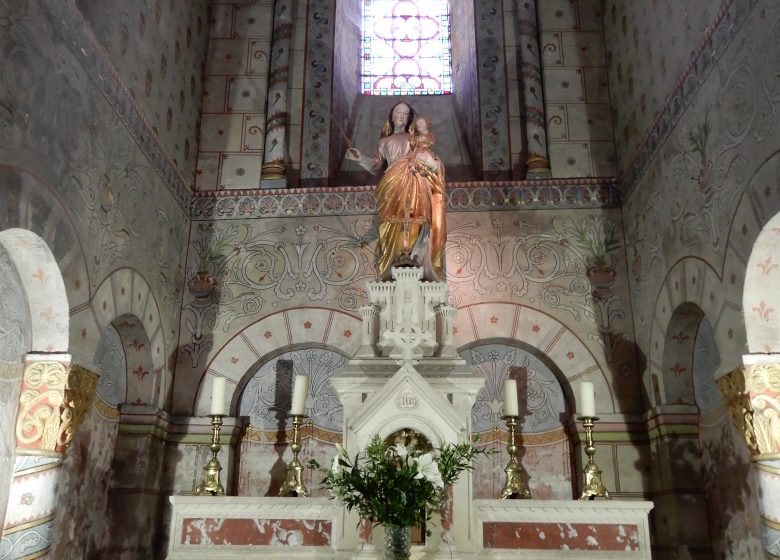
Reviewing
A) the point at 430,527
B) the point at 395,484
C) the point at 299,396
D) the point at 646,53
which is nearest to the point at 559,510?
the point at 430,527

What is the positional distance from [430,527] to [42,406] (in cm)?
327

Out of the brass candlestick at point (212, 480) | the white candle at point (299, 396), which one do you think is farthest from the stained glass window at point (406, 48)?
the brass candlestick at point (212, 480)

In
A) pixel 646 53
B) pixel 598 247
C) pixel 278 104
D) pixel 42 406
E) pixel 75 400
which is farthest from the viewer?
pixel 278 104

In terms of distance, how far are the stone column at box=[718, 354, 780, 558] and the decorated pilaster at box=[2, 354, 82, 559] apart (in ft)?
17.8

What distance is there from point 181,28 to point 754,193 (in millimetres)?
7411

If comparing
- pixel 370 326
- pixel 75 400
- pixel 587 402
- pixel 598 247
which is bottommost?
pixel 75 400

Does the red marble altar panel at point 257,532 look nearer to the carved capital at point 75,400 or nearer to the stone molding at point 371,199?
the carved capital at point 75,400

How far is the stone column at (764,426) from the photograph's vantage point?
5598 millimetres

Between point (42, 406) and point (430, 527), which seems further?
point (42, 406)

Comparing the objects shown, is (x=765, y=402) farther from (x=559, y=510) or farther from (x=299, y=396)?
(x=299, y=396)

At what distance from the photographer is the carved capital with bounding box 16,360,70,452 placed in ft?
20.0

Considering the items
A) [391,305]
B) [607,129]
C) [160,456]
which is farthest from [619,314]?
[160,456]

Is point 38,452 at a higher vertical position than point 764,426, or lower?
lower

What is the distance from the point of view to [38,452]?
607 cm
